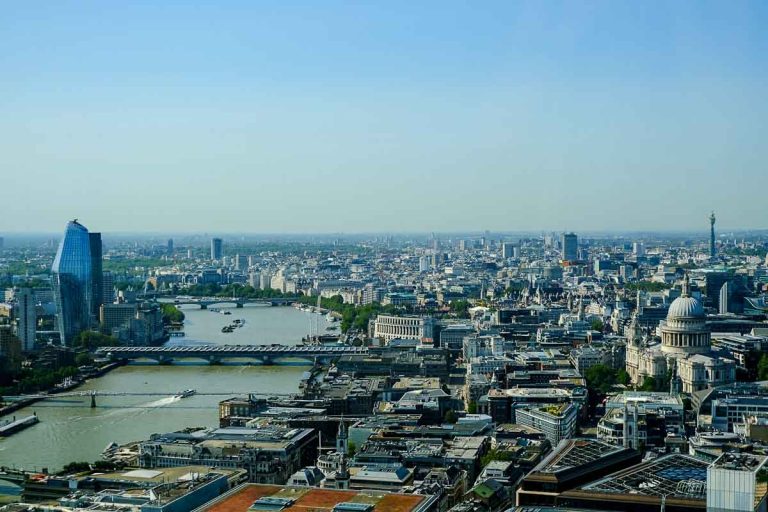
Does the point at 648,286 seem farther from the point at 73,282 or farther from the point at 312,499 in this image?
the point at 312,499

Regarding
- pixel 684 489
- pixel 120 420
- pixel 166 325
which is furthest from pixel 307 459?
pixel 166 325

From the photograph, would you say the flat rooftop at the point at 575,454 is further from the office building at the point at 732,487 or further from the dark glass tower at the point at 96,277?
the dark glass tower at the point at 96,277

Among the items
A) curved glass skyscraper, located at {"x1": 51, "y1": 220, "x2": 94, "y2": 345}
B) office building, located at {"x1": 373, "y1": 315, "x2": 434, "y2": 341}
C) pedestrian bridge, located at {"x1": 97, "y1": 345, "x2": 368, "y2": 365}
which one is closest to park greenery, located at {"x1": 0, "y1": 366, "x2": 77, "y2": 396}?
pedestrian bridge, located at {"x1": 97, "y1": 345, "x2": 368, "y2": 365}

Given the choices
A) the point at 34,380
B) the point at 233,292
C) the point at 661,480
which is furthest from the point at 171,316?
the point at 661,480

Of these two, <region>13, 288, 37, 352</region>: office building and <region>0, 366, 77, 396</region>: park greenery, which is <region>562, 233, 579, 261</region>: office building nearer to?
<region>13, 288, 37, 352</region>: office building

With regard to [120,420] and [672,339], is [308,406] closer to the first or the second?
[120,420]
